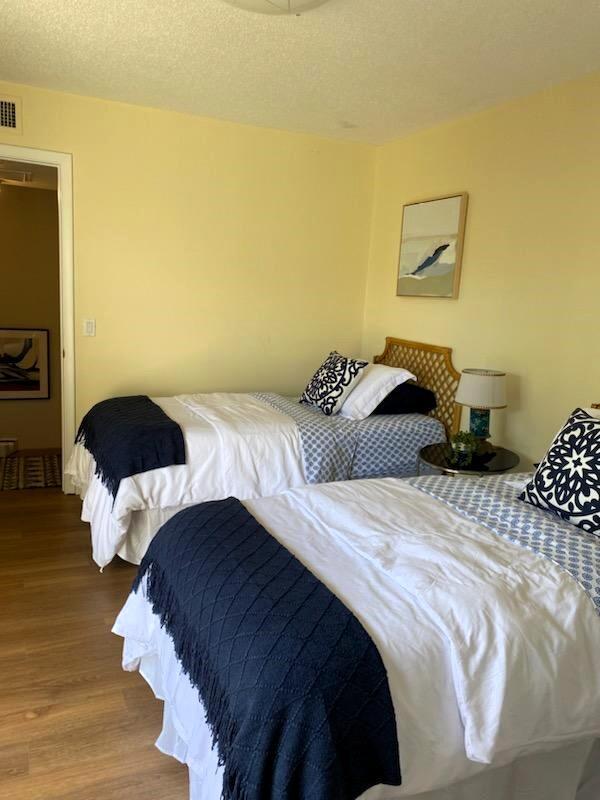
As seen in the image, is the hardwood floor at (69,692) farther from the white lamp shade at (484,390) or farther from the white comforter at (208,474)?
the white lamp shade at (484,390)

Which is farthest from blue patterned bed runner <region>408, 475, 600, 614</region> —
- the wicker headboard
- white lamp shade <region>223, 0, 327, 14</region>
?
white lamp shade <region>223, 0, 327, 14</region>

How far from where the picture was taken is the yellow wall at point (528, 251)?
9.16 ft

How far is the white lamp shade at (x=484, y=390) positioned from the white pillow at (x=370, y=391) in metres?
0.64

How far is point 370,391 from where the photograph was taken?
3623mm

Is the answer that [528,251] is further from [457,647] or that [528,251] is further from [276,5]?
[457,647]

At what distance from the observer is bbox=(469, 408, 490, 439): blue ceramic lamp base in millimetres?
3135

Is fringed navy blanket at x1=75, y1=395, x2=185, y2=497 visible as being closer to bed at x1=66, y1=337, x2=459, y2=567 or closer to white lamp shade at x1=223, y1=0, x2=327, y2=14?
bed at x1=66, y1=337, x2=459, y2=567

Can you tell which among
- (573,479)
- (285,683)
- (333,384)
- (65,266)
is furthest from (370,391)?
(285,683)

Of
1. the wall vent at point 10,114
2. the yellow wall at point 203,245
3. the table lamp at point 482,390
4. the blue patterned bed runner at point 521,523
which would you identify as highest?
the wall vent at point 10,114

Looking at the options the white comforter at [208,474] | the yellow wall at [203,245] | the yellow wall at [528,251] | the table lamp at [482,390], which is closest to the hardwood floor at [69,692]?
the white comforter at [208,474]

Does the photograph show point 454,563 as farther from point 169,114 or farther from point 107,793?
point 169,114

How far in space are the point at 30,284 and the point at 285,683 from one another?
490cm

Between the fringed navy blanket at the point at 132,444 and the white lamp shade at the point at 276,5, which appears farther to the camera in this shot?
the fringed navy blanket at the point at 132,444

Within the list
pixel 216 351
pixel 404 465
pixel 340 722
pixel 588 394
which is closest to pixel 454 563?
pixel 340 722
